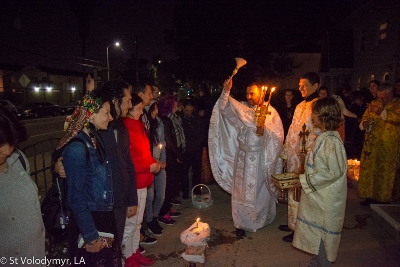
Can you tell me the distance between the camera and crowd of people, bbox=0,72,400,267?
2.43 m

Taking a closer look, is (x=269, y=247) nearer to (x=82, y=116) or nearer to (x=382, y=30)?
→ (x=82, y=116)

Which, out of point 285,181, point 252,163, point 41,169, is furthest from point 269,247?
point 41,169

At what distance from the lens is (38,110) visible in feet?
105

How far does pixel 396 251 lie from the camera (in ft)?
14.3

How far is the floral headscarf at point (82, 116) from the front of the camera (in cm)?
252

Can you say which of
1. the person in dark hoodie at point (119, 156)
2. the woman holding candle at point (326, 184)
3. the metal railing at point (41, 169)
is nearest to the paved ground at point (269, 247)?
the woman holding candle at point (326, 184)

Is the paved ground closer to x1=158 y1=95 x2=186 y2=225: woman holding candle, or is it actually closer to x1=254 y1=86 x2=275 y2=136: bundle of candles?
x1=158 y1=95 x2=186 y2=225: woman holding candle

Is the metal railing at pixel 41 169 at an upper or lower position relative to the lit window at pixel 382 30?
lower

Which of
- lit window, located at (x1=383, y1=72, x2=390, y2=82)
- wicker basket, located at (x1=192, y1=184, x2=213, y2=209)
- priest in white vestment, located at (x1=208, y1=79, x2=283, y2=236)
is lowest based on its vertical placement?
wicker basket, located at (x1=192, y1=184, x2=213, y2=209)

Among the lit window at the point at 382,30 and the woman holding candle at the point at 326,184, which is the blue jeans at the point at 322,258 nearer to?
the woman holding candle at the point at 326,184

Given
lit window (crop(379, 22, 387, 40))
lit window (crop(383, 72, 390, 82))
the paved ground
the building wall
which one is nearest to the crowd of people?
the paved ground

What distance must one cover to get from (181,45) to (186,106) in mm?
21335

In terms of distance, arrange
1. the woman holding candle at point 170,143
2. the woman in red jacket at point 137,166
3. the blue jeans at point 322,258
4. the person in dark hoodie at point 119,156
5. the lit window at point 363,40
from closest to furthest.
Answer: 1. the person in dark hoodie at point 119,156
2. the blue jeans at point 322,258
3. the woman in red jacket at point 137,166
4. the woman holding candle at point 170,143
5. the lit window at point 363,40

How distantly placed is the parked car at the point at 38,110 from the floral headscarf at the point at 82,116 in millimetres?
31601
